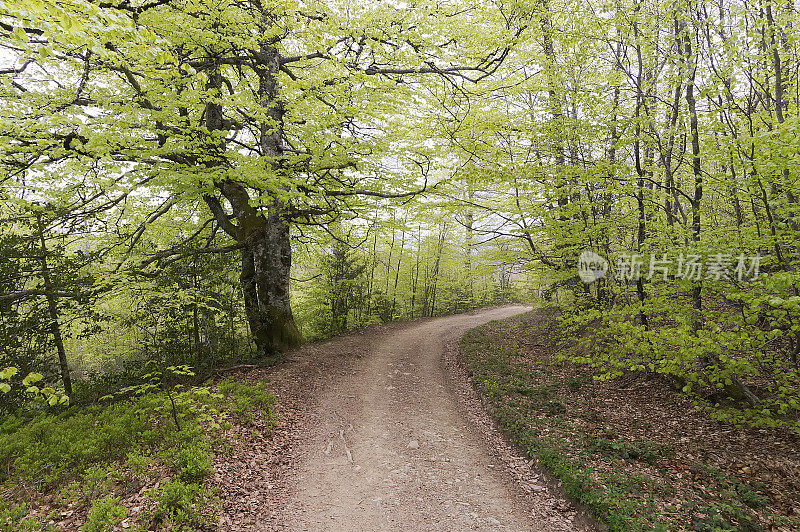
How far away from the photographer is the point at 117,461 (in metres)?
5.37

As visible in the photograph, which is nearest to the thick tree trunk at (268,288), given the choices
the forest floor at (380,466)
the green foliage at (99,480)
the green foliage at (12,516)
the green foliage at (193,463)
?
the forest floor at (380,466)

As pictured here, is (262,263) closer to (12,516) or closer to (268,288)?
(268,288)

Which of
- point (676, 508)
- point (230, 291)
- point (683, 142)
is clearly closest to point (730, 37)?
point (683, 142)

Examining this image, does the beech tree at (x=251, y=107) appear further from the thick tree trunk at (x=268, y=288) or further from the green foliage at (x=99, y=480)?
the green foliage at (x=99, y=480)

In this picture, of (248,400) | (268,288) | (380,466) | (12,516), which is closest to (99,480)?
(12,516)

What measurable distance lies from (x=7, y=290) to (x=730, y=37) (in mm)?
14546

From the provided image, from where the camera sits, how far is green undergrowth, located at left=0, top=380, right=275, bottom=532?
13.9ft

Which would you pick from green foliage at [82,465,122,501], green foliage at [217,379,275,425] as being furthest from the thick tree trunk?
green foliage at [82,465,122,501]

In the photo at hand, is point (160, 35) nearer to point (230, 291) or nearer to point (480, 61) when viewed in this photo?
point (230, 291)

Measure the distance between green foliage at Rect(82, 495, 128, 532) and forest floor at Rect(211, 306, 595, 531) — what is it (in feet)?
3.59

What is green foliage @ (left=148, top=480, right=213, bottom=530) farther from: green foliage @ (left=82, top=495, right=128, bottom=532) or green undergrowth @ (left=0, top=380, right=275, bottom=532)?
green foliage @ (left=82, top=495, right=128, bottom=532)

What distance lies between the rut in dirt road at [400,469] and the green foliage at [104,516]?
188 cm

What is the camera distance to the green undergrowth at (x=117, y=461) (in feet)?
13.9

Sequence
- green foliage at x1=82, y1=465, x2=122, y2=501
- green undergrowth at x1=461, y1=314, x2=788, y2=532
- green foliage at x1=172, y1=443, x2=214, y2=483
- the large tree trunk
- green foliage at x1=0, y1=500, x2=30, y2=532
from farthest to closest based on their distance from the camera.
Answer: the large tree trunk < green foliage at x1=172, y1=443, x2=214, y2=483 < green foliage at x1=82, y1=465, x2=122, y2=501 < green undergrowth at x1=461, y1=314, x2=788, y2=532 < green foliage at x1=0, y1=500, x2=30, y2=532
